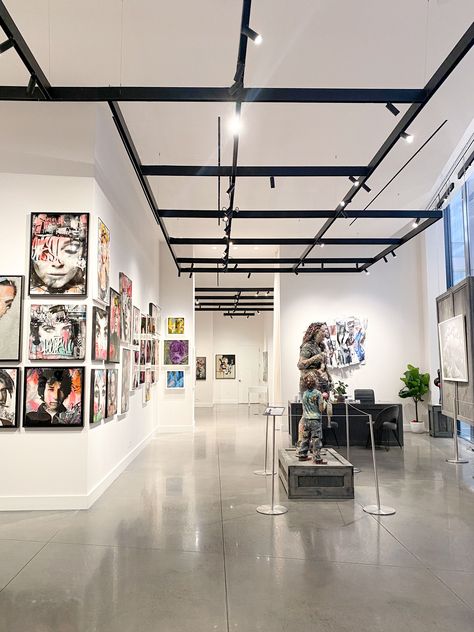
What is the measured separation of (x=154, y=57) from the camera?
17.6 feet

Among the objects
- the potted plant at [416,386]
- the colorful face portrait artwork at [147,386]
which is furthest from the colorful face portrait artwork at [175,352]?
the potted plant at [416,386]

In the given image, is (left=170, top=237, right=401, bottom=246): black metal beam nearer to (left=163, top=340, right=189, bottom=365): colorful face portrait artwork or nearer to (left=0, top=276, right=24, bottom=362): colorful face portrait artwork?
(left=163, top=340, right=189, bottom=365): colorful face portrait artwork

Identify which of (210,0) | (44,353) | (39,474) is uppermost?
(210,0)

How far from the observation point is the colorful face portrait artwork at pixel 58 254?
19.3 ft

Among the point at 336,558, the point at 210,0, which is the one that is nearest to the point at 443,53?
the point at 210,0

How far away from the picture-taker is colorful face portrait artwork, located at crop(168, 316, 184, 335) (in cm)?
1332

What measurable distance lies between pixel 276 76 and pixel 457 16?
6.16 feet

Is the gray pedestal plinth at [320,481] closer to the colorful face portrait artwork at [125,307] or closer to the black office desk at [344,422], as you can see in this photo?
the colorful face portrait artwork at [125,307]

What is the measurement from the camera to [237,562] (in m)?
4.25

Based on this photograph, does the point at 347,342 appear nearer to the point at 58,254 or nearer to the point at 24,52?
the point at 58,254

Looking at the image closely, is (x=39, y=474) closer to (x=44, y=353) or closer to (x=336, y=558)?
(x=44, y=353)

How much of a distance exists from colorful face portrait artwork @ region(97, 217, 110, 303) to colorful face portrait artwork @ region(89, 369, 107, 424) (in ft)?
3.11

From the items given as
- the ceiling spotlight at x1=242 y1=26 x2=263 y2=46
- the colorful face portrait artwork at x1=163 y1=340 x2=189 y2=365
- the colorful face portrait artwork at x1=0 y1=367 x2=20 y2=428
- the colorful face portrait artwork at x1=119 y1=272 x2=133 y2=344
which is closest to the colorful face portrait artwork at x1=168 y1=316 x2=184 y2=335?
the colorful face portrait artwork at x1=163 y1=340 x2=189 y2=365

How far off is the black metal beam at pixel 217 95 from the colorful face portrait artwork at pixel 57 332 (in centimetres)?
225
